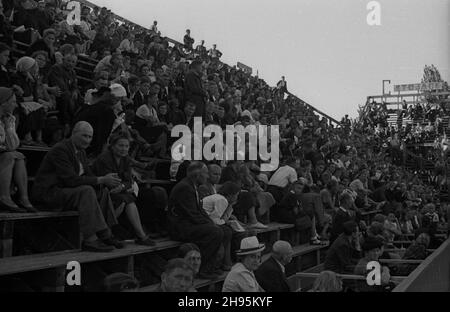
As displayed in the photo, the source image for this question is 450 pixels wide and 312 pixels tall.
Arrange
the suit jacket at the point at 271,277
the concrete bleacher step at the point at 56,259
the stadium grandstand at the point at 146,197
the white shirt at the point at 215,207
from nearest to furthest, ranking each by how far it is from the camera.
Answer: the concrete bleacher step at the point at 56,259 → the stadium grandstand at the point at 146,197 → the suit jacket at the point at 271,277 → the white shirt at the point at 215,207

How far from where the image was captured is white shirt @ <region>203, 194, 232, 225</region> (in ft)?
16.4

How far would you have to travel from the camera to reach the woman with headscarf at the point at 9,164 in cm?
377

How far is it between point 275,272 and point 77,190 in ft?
4.85

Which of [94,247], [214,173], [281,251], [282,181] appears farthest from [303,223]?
[94,247]

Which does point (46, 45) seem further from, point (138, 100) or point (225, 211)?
point (225, 211)

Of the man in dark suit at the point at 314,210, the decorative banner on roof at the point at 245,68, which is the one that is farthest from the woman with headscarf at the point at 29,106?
the decorative banner on roof at the point at 245,68

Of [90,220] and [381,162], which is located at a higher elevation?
[381,162]

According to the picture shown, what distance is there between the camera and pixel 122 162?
4.35 m

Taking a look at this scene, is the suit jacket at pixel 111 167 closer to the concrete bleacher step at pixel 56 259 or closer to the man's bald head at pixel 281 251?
the concrete bleacher step at pixel 56 259

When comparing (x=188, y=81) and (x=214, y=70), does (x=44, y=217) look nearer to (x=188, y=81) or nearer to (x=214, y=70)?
(x=188, y=81)

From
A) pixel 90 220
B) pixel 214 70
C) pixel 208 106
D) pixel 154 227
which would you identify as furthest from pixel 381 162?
pixel 90 220

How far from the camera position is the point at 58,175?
3908 mm

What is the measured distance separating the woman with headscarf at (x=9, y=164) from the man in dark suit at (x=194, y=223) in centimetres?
119
